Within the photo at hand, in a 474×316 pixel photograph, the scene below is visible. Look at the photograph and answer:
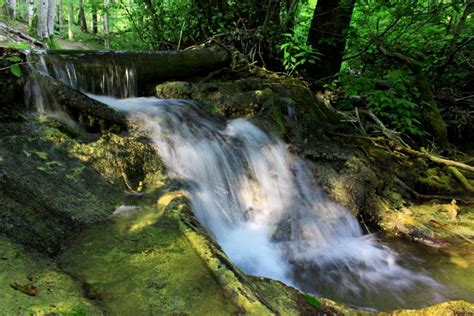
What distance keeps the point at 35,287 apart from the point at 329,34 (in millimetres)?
6871

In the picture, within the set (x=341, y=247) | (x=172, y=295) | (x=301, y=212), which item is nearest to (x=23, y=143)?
(x=172, y=295)

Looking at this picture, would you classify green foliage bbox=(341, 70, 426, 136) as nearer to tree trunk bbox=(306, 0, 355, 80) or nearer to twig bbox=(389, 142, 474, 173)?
twig bbox=(389, 142, 474, 173)

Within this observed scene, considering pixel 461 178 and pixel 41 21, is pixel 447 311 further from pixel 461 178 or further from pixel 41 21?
pixel 41 21

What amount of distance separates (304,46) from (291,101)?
1487 mm

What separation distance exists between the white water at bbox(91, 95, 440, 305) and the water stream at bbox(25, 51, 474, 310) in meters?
0.01

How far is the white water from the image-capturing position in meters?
3.77

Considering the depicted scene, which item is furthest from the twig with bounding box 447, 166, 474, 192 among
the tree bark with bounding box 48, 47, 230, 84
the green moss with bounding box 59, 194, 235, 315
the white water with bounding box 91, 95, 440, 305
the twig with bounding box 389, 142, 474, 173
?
the green moss with bounding box 59, 194, 235, 315

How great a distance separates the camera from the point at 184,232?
272 centimetres

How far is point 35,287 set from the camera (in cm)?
187

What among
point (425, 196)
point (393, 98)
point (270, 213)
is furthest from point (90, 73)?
point (425, 196)

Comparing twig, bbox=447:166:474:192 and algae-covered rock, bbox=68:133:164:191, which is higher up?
algae-covered rock, bbox=68:133:164:191

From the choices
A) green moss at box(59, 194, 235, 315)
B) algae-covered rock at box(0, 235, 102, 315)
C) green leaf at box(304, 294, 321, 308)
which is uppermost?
algae-covered rock at box(0, 235, 102, 315)

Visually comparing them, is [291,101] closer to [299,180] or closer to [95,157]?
[299,180]

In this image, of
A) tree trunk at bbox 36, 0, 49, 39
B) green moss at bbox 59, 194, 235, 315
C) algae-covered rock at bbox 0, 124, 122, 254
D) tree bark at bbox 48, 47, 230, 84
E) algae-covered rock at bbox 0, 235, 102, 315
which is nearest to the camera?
algae-covered rock at bbox 0, 235, 102, 315
